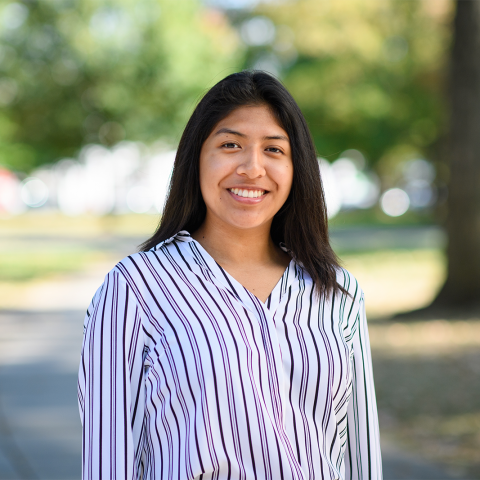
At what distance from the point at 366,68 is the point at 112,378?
28.0 meters

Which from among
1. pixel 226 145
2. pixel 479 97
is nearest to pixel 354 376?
pixel 226 145

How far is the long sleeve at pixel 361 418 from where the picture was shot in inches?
83.7

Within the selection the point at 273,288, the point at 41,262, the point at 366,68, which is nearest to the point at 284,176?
the point at 273,288

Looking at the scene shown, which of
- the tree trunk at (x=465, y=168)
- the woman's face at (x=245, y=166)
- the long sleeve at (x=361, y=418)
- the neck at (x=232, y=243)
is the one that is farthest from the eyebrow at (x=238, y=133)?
the tree trunk at (x=465, y=168)

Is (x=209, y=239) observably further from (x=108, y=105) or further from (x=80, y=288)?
(x=108, y=105)

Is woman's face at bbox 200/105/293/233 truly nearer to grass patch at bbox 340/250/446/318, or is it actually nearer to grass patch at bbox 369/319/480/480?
grass patch at bbox 369/319/480/480

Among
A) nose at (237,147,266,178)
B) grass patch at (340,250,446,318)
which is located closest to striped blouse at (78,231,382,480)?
nose at (237,147,266,178)

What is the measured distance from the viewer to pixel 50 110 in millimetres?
19875

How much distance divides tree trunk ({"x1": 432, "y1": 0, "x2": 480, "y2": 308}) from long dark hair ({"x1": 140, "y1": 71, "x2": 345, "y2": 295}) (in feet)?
27.8

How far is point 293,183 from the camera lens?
222 cm

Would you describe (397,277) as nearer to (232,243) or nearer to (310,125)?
(310,125)

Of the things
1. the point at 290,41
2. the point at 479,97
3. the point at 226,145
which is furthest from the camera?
the point at 290,41

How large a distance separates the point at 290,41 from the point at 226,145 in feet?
92.8

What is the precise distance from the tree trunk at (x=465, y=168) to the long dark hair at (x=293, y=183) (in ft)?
27.8
